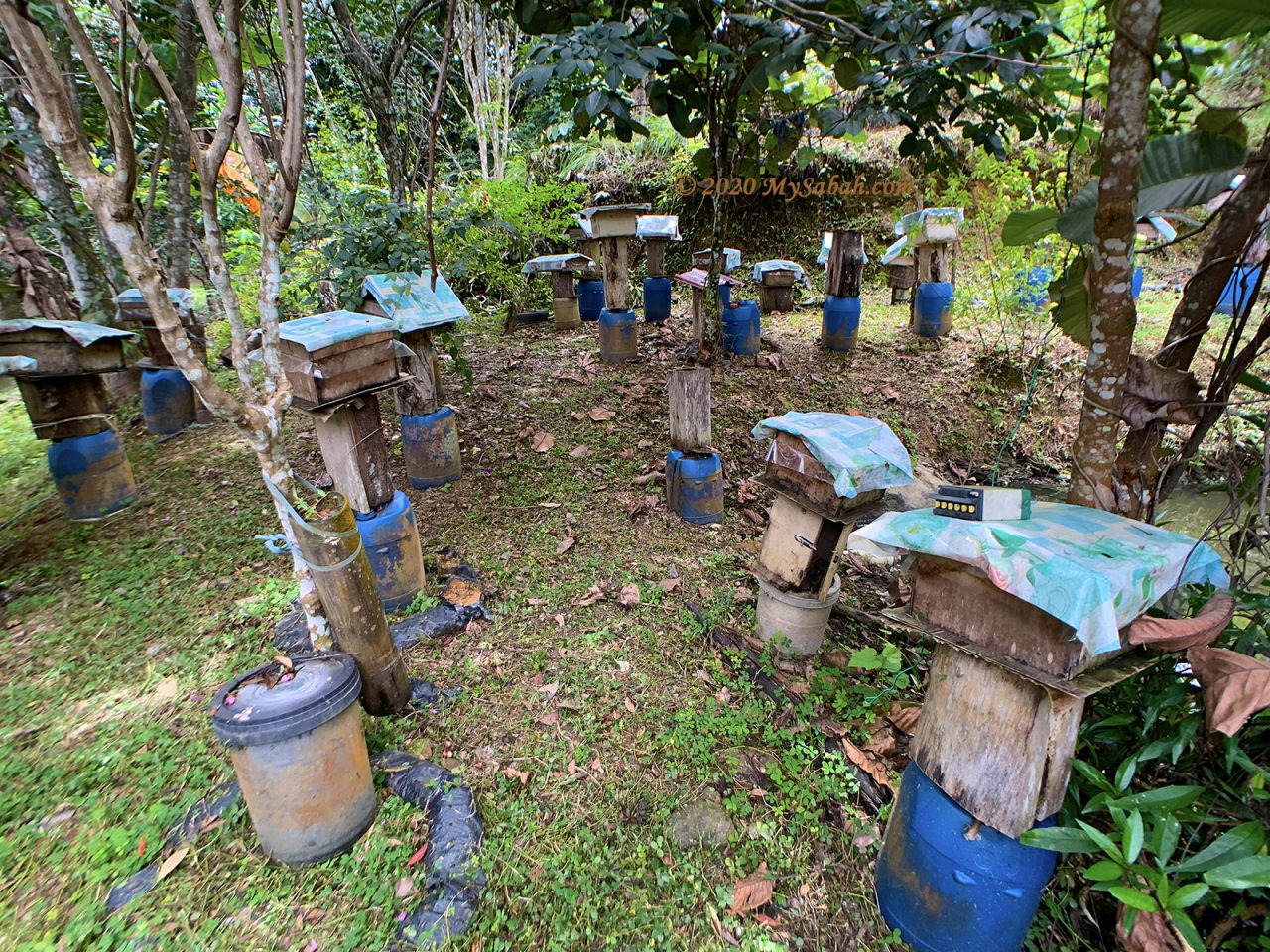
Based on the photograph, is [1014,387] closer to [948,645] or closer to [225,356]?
[948,645]

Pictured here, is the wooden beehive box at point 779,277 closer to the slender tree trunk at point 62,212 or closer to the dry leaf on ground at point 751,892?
the slender tree trunk at point 62,212

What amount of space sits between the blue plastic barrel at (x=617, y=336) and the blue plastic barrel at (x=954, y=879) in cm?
513

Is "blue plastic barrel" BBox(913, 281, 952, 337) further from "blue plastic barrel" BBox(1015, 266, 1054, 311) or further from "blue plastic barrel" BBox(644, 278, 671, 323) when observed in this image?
"blue plastic barrel" BBox(644, 278, 671, 323)

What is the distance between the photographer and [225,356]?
205 inches

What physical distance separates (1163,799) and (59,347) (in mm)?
5597

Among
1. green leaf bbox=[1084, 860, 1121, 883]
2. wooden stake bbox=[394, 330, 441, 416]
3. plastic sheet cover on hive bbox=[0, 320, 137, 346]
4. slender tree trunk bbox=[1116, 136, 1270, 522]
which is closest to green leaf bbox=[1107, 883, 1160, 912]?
green leaf bbox=[1084, 860, 1121, 883]

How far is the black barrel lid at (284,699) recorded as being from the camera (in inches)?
73.0

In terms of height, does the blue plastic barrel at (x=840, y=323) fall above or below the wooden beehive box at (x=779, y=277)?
below

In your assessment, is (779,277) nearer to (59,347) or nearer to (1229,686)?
(59,347)

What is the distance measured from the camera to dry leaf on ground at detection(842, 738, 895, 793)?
236 cm

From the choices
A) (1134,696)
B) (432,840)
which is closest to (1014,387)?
(1134,696)

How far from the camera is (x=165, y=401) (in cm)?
514

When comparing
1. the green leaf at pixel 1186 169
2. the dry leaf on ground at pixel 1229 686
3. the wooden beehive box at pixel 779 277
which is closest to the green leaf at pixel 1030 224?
the green leaf at pixel 1186 169

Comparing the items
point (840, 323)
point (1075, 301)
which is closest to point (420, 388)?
point (1075, 301)
